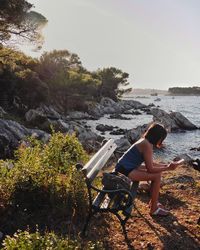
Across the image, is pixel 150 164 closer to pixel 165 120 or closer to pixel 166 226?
pixel 166 226

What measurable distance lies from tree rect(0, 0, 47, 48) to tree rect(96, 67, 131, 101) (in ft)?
249

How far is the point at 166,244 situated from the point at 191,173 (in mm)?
6135

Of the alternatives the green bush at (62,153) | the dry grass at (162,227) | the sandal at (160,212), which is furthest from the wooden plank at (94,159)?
the sandal at (160,212)

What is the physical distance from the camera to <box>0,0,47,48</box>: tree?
22.3 m

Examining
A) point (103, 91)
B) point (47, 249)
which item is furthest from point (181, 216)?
point (103, 91)

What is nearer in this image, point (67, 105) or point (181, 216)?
point (181, 216)

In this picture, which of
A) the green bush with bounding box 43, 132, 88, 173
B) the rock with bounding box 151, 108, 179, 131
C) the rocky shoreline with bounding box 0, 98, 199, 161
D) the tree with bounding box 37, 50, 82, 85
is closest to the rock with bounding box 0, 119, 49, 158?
the rocky shoreline with bounding box 0, 98, 199, 161

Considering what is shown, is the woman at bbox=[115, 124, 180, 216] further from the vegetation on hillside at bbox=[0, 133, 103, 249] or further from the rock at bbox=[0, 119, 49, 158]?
the rock at bbox=[0, 119, 49, 158]

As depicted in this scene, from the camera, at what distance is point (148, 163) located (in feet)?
23.2

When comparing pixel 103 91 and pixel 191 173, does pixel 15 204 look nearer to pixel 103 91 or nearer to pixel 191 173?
pixel 191 173

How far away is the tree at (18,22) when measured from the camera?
22.3 m

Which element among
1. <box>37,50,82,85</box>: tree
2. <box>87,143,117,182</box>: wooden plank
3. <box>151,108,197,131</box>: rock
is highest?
<box>37,50,82,85</box>: tree

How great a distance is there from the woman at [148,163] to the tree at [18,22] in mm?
17509

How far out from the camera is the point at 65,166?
8141 millimetres
